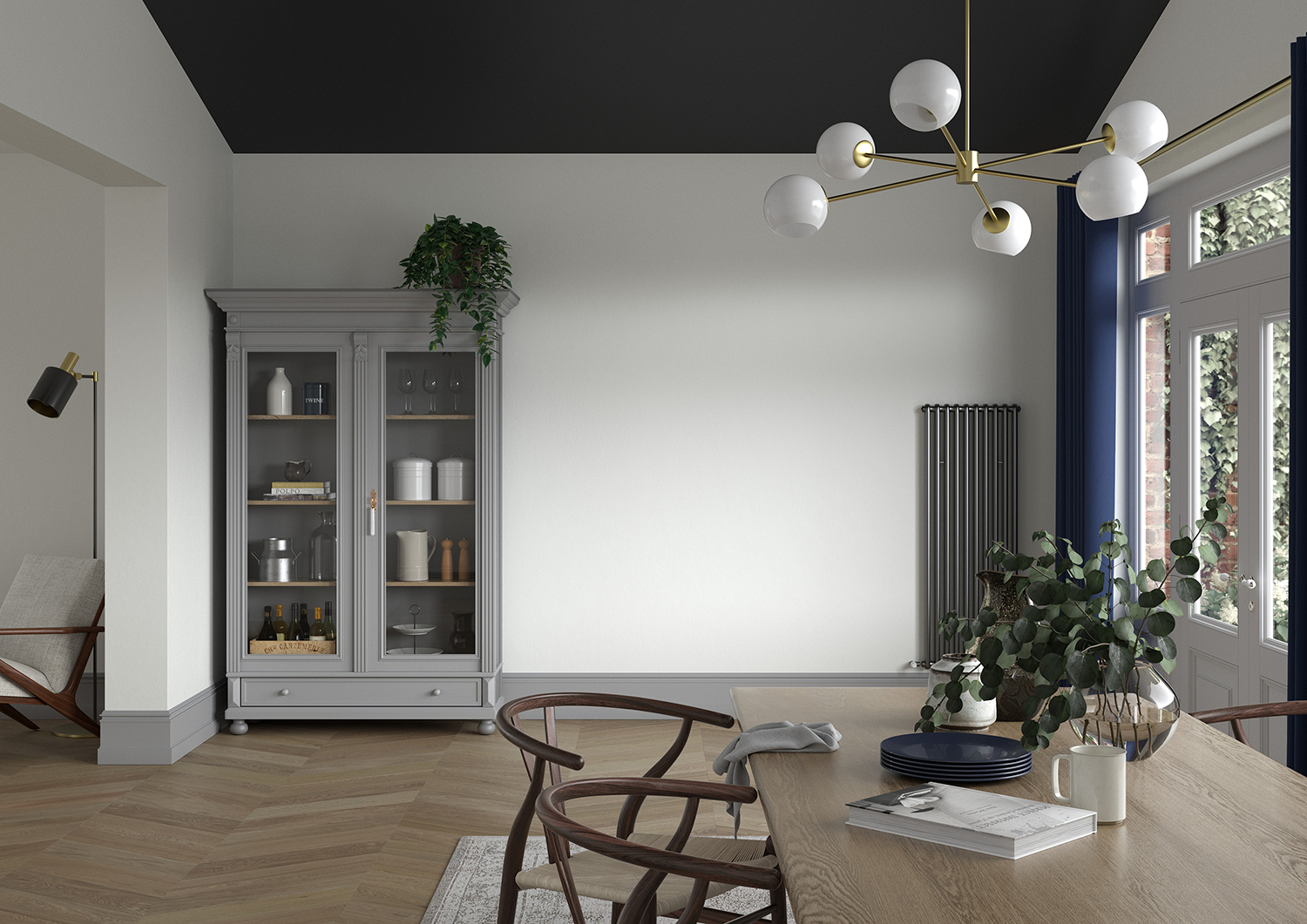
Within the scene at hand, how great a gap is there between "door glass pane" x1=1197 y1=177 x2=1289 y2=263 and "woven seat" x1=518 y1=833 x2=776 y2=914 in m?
3.01

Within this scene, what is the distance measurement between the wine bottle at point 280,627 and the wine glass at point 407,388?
3.76 ft

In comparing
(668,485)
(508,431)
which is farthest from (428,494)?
(668,485)

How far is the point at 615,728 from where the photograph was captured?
5.26m

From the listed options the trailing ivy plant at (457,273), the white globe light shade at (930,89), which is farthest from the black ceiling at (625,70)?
the white globe light shade at (930,89)

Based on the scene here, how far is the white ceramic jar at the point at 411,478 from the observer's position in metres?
5.09

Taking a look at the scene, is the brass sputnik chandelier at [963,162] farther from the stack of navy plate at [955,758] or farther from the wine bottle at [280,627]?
the wine bottle at [280,627]

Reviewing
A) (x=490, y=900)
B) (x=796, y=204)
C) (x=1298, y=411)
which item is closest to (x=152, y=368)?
(x=490, y=900)

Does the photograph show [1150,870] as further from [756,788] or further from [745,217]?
[745,217]

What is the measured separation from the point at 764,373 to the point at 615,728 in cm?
195

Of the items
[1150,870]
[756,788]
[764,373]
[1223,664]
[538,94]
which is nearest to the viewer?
[1150,870]

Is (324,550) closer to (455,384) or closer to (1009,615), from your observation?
(455,384)

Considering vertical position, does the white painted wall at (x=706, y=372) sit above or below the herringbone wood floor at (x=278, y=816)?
above

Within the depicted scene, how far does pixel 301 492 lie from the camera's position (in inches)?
200

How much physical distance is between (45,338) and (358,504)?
6.55ft
